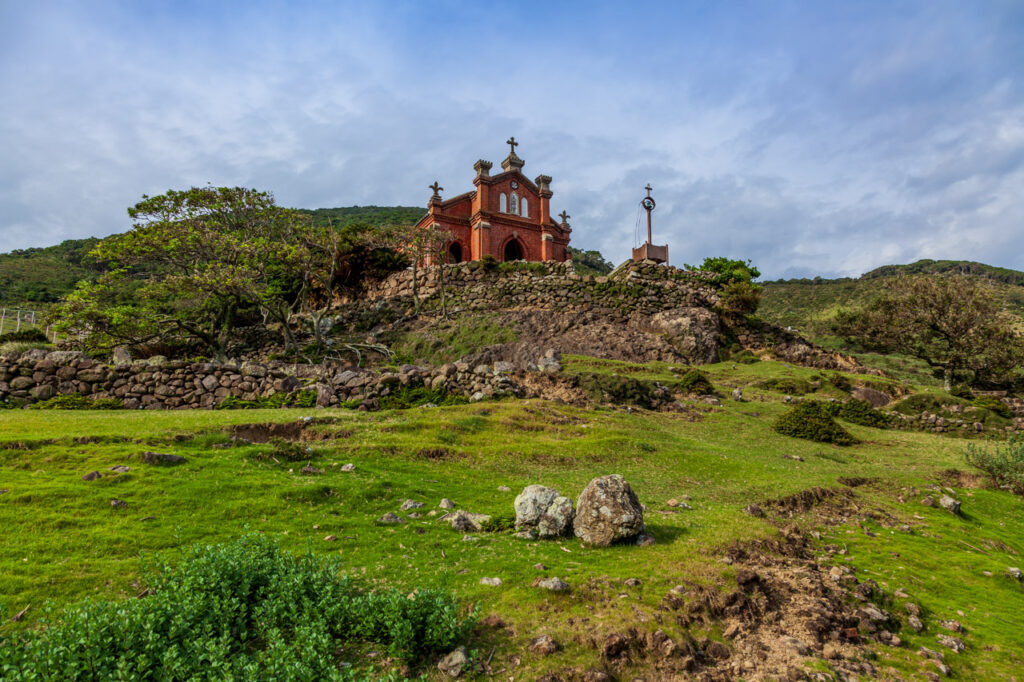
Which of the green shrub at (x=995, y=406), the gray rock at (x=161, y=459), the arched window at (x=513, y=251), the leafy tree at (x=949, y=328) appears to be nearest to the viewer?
the gray rock at (x=161, y=459)

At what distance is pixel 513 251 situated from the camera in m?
50.6

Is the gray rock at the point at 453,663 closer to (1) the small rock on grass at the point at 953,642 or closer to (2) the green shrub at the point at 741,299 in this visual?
(1) the small rock on grass at the point at 953,642

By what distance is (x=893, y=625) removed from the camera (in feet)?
18.6

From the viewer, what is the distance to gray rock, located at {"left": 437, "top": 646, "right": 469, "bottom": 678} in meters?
4.24

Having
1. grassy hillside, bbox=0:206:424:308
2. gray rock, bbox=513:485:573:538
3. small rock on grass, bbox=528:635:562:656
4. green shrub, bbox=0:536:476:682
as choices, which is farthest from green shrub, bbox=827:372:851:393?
grassy hillside, bbox=0:206:424:308

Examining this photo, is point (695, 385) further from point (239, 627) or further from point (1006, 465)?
point (239, 627)

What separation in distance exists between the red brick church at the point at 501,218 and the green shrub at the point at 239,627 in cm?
4245

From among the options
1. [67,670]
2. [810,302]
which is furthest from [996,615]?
[810,302]

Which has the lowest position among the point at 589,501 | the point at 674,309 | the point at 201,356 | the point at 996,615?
the point at 996,615

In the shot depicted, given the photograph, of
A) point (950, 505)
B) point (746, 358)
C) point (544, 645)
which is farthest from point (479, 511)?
point (746, 358)

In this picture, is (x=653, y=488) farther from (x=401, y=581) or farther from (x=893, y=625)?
(x=401, y=581)

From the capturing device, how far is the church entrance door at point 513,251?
1972 inches

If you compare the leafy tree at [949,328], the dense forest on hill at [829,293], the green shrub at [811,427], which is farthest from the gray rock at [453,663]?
the dense forest on hill at [829,293]

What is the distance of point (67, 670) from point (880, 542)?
9.77 metres
